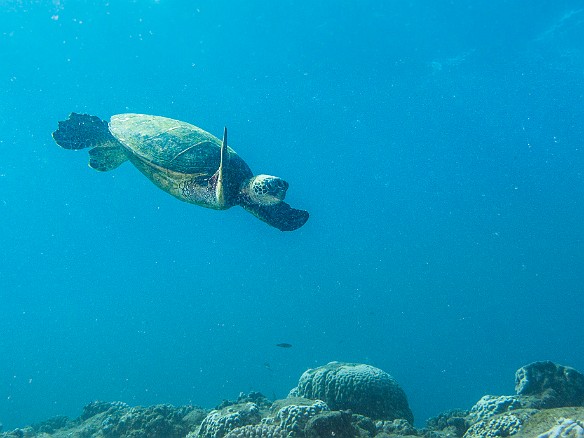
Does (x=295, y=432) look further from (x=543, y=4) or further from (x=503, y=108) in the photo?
(x=503, y=108)

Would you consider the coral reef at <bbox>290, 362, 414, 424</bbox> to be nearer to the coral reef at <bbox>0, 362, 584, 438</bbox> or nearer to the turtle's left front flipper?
the coral reef at <bbox>0, 362, 584, 438</bbox>

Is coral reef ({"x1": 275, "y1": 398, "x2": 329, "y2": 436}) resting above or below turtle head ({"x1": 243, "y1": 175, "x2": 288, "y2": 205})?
below

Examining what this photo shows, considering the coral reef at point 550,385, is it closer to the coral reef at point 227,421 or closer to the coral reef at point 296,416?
the coral reef at point 296,416

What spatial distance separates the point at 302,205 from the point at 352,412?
58973mm

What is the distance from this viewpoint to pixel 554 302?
250 feet

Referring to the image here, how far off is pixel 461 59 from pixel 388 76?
6825 mm

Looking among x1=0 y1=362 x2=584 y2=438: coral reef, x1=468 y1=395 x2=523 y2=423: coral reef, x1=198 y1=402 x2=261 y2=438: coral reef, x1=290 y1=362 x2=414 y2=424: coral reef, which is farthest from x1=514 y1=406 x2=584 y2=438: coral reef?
x1=198 y1=402 x2=261 y2=438: coral reef

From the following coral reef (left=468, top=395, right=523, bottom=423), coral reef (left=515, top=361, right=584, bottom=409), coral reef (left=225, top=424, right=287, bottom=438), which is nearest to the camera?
coral reef (left=225, top=424, right=287, bottom=438)

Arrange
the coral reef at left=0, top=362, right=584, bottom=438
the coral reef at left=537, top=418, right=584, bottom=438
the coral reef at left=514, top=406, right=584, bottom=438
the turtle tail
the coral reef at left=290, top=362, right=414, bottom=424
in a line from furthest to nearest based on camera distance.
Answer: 1. the turtle tail
2. the coral reef at left=290, top=362, right=414, bottom=424
3. the coral reef at left=0, top=362, right=584, bottom=438
4. the coral reef at left=514, top=406, right=584, bottom=438
5. the coral reef at left=537, top=418, right=584, bottom=438

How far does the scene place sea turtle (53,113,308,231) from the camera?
19.5 ft

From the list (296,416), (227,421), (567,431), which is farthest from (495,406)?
(227,421)

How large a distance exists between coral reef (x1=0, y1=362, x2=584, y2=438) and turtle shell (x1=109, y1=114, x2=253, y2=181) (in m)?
3.48

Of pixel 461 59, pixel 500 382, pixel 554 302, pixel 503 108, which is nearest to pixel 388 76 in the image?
pixel 461 59

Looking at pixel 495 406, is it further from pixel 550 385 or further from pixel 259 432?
pixel 259 432
